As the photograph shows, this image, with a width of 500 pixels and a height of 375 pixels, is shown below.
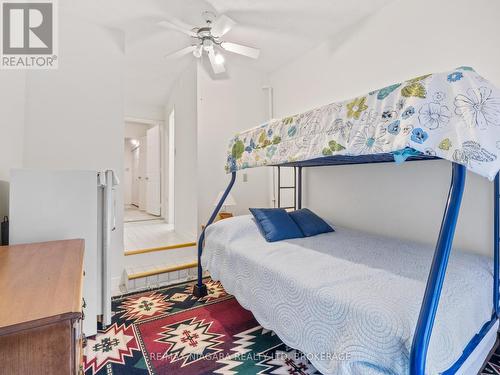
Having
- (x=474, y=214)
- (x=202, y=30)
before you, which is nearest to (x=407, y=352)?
(x=474, y=214)

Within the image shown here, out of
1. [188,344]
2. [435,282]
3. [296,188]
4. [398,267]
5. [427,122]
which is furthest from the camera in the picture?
[296,188]

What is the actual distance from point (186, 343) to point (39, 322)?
1281mm

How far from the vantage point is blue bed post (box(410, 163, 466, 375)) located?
Result: 0.85 metres

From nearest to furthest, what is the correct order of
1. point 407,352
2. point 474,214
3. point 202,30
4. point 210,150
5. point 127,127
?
point 407,352 < point 474,214 < point 202,30 < point 210,150 < point 127,127

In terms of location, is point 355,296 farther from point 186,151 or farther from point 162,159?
point 162,159

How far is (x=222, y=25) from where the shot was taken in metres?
2.17

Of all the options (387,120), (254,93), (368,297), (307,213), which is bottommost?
(368,297)

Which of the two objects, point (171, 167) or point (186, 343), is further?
point (171, 167)

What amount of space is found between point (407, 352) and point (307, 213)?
162 cm

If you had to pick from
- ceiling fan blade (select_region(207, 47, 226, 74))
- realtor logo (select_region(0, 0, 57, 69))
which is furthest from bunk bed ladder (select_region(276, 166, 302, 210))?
realtor logo (select_region(0, 0, 57, 69))

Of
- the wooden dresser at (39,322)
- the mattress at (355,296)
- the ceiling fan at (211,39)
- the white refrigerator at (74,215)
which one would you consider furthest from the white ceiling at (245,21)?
the wooden dresser at (39,322)

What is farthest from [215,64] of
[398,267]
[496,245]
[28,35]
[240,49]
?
[496,245]

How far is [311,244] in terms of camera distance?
1978 mm

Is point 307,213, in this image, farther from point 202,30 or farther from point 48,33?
point 48,33
